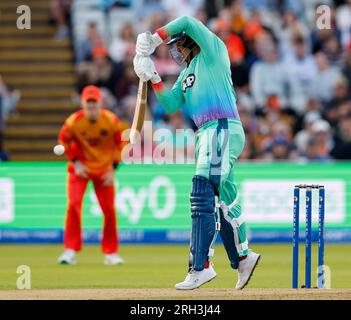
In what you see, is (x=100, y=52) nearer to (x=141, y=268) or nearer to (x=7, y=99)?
(x=7, y=99)

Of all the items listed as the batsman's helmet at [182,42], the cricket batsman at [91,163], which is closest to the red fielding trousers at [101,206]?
the cricket batsman at [91,163]

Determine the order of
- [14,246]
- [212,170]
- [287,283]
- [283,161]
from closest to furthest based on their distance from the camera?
[212,170] → [287,283] → [14,246] → [283,161]

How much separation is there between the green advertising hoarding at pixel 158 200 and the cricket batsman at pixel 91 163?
298cm

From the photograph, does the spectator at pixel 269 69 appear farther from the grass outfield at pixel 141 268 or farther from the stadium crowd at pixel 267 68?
the grass outfield at pixel 141 268

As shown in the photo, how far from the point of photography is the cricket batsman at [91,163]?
55.2ft

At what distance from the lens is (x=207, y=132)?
37.9 ft

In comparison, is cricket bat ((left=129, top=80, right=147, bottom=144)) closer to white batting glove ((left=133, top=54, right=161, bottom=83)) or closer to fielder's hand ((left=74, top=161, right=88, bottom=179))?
white batting glove ((left=133, top=54, right=161, bottom=83))

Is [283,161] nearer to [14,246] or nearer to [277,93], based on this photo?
[277,93]

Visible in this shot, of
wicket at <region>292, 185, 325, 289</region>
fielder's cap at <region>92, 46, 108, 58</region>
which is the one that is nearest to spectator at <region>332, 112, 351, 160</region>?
fielder's cap at <region>92, 46, 108, 58</region>

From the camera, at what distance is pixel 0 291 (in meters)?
12.2

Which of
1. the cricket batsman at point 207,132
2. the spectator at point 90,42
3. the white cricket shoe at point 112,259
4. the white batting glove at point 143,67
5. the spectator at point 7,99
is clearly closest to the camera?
the cricket batsman at point 207,132

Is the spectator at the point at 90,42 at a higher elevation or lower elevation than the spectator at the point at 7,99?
higher
